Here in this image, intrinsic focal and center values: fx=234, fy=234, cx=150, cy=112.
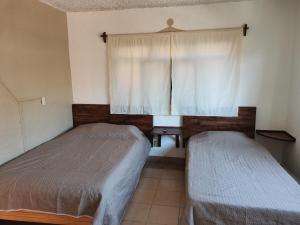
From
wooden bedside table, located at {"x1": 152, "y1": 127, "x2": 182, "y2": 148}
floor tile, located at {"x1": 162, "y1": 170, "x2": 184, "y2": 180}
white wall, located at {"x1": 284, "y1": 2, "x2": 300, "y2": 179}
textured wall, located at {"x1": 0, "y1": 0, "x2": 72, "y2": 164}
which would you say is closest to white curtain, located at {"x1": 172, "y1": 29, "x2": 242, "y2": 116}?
wooden bedside table, located at {"x1": 152, "y1": 127, "x2": 182, "y2": 148}

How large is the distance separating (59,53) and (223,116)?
98.8 inches

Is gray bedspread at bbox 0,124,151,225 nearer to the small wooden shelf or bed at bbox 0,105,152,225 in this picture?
bed at bbox 0,105,152,225

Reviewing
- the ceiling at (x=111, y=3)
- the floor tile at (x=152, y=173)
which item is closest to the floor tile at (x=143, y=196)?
the floor tile at (x=152, y=173)

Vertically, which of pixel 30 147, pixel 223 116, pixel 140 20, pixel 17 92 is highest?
pixel 140 20

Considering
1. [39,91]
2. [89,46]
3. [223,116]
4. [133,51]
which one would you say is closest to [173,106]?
[223,116]

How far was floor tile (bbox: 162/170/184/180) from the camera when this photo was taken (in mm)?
3165

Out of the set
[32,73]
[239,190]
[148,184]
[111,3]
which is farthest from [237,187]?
[111,3]

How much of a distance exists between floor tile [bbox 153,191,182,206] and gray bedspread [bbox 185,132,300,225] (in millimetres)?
480

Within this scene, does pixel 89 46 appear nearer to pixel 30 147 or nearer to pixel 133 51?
pixel 133 51

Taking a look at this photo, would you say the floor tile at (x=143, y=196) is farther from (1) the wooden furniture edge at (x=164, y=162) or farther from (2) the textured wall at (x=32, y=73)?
(2) the textured wall at (x=32, y=73)

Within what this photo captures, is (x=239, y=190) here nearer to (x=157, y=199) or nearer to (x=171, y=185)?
(x=157, y=199)

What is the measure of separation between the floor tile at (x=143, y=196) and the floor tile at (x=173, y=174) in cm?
44

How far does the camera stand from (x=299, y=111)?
2797 mm

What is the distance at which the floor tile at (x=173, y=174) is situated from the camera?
3165 millimetres
